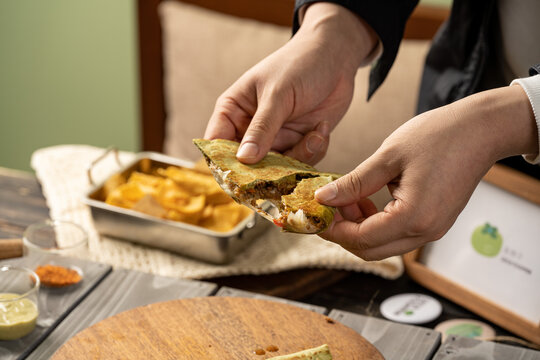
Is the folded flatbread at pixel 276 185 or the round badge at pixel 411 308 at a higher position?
the folded flatbread at pixel 276 185

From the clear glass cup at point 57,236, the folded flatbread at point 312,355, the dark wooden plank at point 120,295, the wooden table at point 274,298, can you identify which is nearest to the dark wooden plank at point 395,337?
the wooden table at point 274,298

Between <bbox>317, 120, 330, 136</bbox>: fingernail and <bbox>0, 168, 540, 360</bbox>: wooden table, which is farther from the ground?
<bbox>317, 120, 330, 136</bbox>: fingernail

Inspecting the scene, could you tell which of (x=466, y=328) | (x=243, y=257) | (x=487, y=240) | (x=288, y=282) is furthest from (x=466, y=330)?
(x=243, y=257)

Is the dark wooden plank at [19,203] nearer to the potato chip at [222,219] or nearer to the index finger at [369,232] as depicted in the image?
the potato chip at [222,219]

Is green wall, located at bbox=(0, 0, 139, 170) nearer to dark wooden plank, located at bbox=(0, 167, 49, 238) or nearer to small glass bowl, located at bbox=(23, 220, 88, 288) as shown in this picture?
dark wooden plank, located at bbox=(0, 167, 49, 238)

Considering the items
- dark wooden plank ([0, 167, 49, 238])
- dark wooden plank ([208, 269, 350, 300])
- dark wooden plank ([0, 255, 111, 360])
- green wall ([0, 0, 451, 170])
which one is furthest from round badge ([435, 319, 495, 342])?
green wall ([0, 0, 451, 170])

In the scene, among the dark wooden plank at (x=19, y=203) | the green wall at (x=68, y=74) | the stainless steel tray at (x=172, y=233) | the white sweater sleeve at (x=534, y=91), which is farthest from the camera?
the green wall at (x=68, y=74)

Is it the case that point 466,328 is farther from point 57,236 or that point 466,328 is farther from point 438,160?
point 57,236
